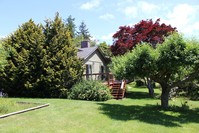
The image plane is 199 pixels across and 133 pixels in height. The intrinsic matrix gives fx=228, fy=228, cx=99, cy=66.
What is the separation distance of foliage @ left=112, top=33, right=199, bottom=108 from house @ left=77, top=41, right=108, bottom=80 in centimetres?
1083

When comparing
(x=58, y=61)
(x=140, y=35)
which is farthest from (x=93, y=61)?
(x=58, y=61)

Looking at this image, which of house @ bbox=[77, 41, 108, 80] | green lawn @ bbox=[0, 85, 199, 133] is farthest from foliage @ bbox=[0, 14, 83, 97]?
green lawn @ bbox=[0, 85, 199, 133]

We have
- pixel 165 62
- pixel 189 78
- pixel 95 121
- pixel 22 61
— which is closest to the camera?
pixel 95 121

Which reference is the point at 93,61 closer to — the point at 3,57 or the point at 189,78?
the point at 3,57

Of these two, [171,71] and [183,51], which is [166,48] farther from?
[171,71]

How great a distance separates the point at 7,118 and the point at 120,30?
15007 millimetres

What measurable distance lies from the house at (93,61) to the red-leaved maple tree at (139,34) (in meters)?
3.48

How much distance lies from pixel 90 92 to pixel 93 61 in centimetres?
945

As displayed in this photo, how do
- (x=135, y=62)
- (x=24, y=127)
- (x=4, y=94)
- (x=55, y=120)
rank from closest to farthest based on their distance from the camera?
1. (x=24, y=127)
2. (x=55, y=120)
3. (x=135, y=62)
4. (x=4, y=94)

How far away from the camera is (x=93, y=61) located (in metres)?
25.4

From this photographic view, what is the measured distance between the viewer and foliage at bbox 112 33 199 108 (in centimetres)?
1081

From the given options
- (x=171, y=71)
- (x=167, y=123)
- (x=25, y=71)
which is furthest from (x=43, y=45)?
(x=167, y=123)

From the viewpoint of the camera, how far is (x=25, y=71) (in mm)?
16969

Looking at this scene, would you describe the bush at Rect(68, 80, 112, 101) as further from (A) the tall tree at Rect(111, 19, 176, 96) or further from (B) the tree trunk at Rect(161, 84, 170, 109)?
(A) the tall tree at Rect(111, 19, 176, 96)
